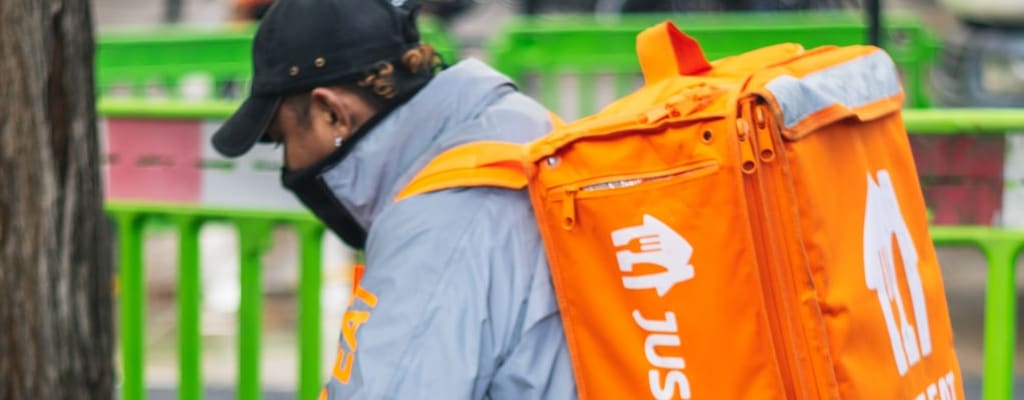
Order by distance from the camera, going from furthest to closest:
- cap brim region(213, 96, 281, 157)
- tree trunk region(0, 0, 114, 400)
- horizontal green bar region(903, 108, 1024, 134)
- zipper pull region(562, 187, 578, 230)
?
horizontal green bar region(903, 108, 1024, 134), tree trunk region(0, 0, 114, 400), cap brim region(213, 96, 281, 157), zipper pull region(562, 187, 578, 230)

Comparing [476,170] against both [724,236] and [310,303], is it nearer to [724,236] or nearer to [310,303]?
[724,236]

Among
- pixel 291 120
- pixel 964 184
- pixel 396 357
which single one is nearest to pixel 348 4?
pixel 291 120

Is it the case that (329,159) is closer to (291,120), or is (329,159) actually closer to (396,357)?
(291,120)

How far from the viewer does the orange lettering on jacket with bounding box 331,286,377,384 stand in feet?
7.84

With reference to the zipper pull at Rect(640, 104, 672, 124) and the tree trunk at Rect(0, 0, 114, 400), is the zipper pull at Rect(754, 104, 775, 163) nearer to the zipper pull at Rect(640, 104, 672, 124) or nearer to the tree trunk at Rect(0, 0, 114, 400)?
the zipper pull at Rect(640, 104, 672, 124)

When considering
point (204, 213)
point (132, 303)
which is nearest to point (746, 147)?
point (204, 213)

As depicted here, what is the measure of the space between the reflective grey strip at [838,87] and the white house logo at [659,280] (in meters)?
0.22

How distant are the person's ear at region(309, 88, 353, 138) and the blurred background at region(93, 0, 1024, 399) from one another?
1.33m

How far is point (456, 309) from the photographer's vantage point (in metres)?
2.30

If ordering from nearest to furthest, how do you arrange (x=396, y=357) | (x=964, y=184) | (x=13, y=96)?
(x=396, y=357) < (x=13, y=96) < (x=964, y=184)

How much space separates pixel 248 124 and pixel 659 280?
0.78 meters

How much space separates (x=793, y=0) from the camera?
1240cm

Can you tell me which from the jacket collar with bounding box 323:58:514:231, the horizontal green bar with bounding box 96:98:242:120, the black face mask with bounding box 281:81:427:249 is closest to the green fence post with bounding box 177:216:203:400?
the horizontal green bar with bounding box 96:98:242:120

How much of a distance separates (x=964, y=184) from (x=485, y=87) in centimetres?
152
